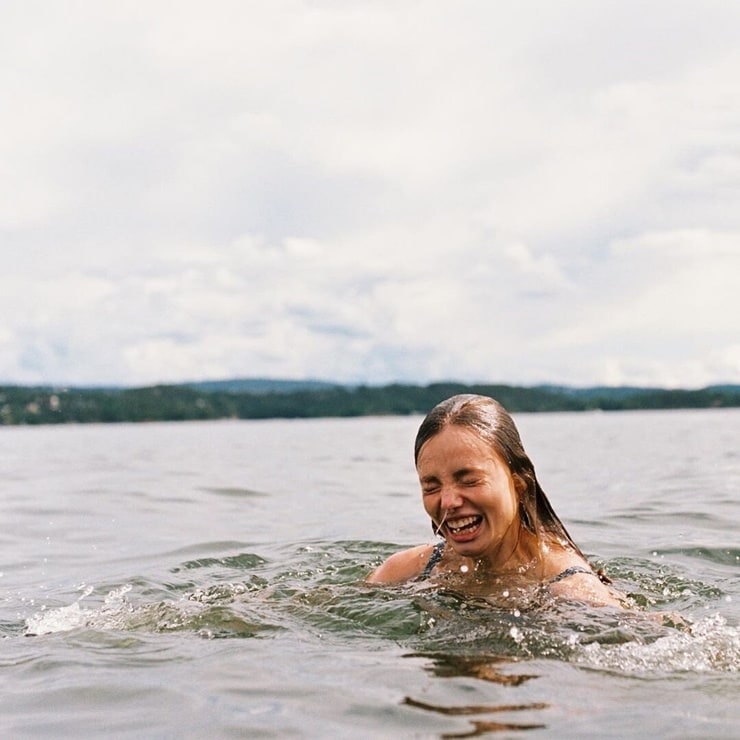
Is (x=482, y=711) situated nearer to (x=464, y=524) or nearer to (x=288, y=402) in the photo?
(x=464, y=524)

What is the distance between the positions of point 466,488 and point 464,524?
0.94ft

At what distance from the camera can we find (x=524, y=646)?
5.79 m

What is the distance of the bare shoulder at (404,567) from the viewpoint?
7531 mm

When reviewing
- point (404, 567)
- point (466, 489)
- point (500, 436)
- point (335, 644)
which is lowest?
point (335, 644)

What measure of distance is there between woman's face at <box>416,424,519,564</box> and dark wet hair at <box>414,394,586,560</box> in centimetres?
6

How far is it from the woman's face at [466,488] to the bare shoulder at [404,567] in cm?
94

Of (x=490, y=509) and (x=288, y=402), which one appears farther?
(x=288, y=402)

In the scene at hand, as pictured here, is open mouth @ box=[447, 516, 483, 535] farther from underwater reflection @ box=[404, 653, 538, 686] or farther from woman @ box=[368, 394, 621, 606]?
underwater reflection @ box=[404, 653, 538, 686]

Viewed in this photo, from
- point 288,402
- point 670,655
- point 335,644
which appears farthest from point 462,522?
point 288,402

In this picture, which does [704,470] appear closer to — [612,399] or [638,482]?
[638,482]

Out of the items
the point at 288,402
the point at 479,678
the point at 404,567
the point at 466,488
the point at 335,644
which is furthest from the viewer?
the point at 288,402

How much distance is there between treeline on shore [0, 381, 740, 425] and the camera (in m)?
147

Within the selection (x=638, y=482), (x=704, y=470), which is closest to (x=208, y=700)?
(x=638, y=482)

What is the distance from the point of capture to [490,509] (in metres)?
6.44
